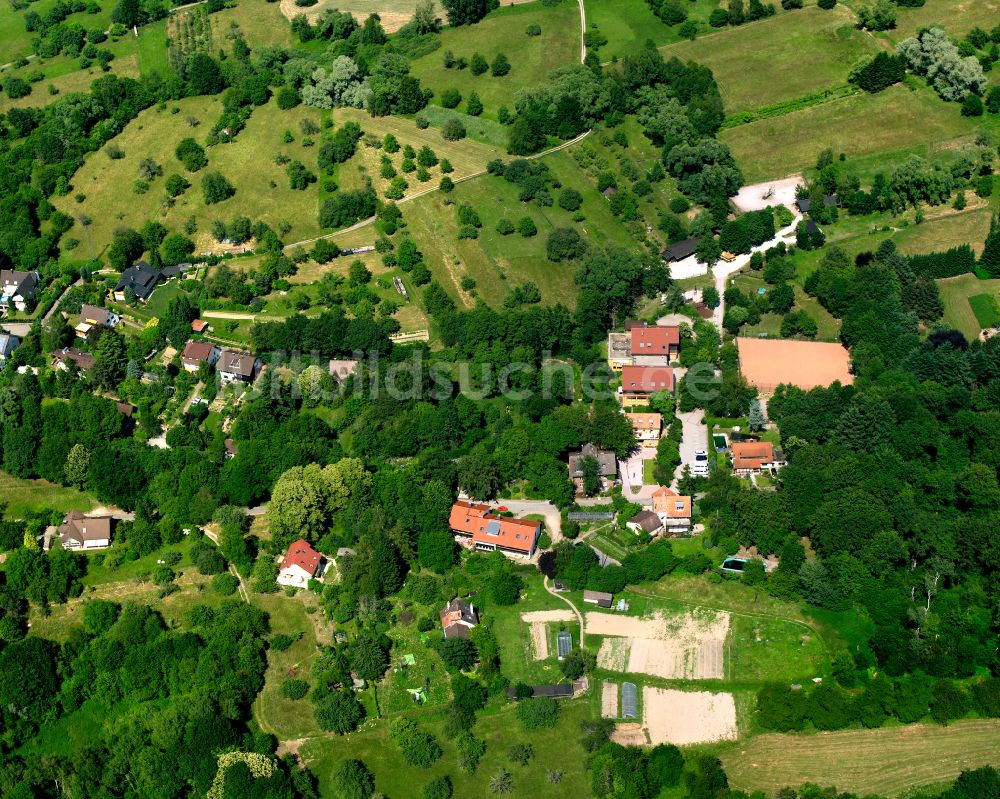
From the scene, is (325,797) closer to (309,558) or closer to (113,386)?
(309,558)

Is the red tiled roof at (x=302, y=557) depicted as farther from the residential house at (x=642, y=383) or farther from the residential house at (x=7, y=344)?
the residential house at (x=7, y=344)

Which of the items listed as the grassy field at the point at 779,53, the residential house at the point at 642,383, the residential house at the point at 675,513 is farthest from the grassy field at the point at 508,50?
the residential house at the point at 675,513

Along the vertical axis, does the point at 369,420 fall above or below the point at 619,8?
below

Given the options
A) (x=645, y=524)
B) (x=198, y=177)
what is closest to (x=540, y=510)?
(x=645, y=524)

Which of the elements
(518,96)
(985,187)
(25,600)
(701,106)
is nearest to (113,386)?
(25,600)

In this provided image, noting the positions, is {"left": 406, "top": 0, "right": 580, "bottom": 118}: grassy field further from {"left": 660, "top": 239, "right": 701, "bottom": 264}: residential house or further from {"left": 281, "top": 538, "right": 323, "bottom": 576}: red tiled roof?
{"left": 281, "top": 538, "right": 323, "bottom": 576}: red tiled roof

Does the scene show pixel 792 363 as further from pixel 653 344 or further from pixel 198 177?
pixel 198 177

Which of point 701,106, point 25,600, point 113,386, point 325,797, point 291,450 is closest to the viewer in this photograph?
point 325,797

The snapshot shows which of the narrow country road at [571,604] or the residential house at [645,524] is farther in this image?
the residential house at [645,524]
